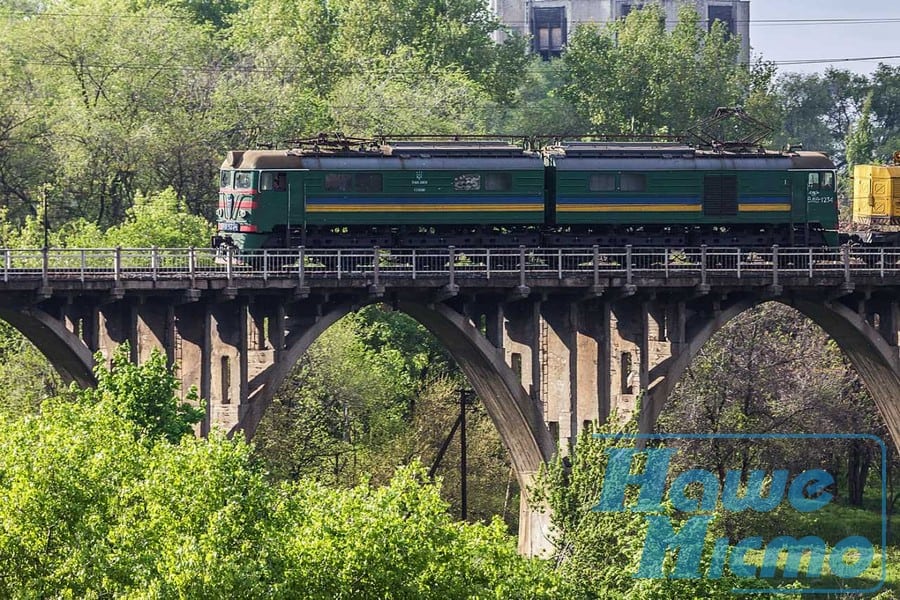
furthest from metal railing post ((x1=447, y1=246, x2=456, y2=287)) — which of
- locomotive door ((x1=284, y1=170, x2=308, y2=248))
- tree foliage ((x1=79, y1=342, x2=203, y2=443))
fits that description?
tree foliage ((x1=79, y1=342, x2=203, y2=443))

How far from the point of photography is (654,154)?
6275 cm

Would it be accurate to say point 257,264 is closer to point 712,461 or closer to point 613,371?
point 613,371

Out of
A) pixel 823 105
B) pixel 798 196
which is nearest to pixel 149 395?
pixel 798 196

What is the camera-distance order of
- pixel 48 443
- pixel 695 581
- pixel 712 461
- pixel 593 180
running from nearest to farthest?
pixel 48 443
pixel 695 581
pixel 593 180
pixel 712 461

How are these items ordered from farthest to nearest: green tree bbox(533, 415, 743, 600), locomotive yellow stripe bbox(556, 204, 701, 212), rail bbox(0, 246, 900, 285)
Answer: locomotive yellow stripe bbox(556, 204, 701, 212) < rail bbox(0, 246, 900, 285) < green tree bbox(533, 415, 743, 600)

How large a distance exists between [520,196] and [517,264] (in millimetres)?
2367

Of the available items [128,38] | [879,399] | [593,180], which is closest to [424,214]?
[593,180]

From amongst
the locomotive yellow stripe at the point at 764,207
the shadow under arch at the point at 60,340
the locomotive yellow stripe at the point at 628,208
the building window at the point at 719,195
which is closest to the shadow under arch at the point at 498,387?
the locomotive yellow stripe at the point at 628,208

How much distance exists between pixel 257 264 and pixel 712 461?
27.2 meters

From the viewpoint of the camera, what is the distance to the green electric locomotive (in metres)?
59.7

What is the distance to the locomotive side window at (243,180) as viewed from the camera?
2346 inches

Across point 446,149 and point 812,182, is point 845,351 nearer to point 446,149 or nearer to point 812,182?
point 812,182

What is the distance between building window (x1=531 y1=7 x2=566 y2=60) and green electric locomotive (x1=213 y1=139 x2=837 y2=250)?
372 feet

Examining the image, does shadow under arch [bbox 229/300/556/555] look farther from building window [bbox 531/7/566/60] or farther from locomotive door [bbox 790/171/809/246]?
building window [bbox 531/7/566/60]
